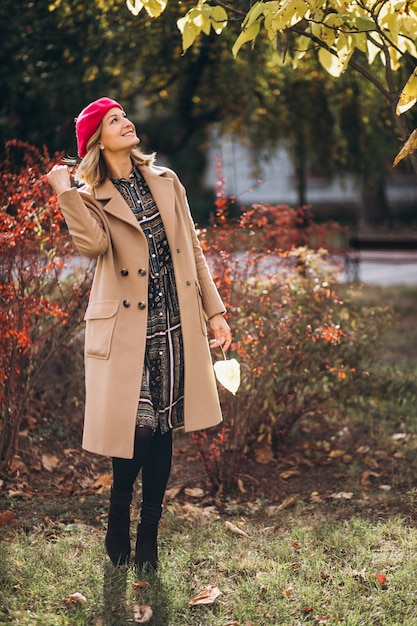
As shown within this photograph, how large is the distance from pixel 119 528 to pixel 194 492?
1.22m

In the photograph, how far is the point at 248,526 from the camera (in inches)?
161

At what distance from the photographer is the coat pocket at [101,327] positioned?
3.26m

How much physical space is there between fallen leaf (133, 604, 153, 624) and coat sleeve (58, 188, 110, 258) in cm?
134

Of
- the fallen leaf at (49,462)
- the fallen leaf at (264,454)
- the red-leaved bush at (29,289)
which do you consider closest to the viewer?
the red-leaved bush at (29,289)

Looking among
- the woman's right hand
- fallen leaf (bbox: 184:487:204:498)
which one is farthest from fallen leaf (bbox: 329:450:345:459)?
the woman's right hand

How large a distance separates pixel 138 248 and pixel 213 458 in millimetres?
1665

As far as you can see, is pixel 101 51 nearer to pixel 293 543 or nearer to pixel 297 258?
pixel 297 258

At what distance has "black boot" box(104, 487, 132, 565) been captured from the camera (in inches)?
136

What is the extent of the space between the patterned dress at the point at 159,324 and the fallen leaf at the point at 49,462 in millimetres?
1646

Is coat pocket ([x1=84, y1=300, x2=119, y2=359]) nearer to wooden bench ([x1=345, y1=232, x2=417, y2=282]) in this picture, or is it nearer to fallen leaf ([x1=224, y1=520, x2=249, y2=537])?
fallen leaf ([x1=224, y1=520, x2=249, y2=537])

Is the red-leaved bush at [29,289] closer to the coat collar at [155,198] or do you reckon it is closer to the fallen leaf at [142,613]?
the coat collar at [155,198]

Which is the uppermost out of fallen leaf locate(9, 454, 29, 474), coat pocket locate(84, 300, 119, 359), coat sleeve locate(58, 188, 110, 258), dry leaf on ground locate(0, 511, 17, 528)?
coat sleeve locate(58, 188, 110, 258)

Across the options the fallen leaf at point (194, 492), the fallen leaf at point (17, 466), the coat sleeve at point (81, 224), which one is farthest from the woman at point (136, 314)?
the fallen leaf at point (17, 466)

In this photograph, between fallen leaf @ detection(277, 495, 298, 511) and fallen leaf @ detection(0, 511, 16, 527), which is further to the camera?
fallen leaf @ detection(277, 495, 298, 511)
